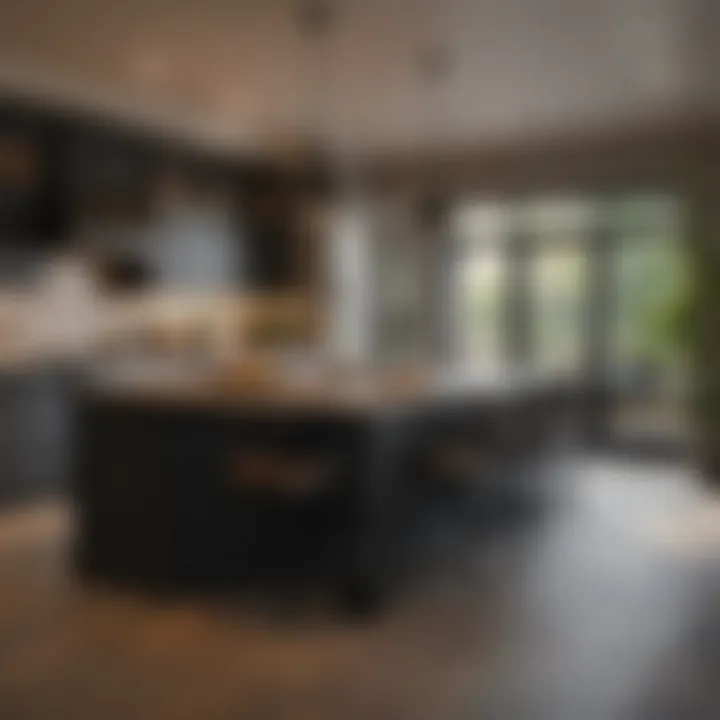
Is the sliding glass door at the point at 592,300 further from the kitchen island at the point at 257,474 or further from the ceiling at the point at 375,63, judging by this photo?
the ceiling at the point at 375,63

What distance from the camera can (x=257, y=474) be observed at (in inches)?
131

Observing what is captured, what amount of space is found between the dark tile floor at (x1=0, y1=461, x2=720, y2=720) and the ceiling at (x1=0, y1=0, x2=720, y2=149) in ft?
7.51

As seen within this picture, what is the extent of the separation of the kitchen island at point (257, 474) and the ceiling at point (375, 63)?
→ 1.61m

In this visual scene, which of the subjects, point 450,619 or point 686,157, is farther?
point 686,157

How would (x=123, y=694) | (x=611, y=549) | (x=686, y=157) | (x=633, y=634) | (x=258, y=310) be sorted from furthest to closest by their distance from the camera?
(x=258, y=310) < (x=686, y=157) < (x=611, y=549) < (x=633, y=634) < (x=123, y=694)

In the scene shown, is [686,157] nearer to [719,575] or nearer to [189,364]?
[719,575]

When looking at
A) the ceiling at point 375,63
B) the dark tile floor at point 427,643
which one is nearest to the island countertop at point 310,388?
the dark tile floor at point 427,643

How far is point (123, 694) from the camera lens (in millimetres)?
2582

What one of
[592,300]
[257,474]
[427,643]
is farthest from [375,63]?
[427,643]

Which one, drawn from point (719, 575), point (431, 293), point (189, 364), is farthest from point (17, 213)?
point (719, 575)

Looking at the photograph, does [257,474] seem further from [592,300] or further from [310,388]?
[592,300]

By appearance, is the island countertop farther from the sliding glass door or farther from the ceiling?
the ceiling

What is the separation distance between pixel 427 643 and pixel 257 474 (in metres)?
0.93

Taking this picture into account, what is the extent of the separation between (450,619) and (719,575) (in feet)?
4.25
